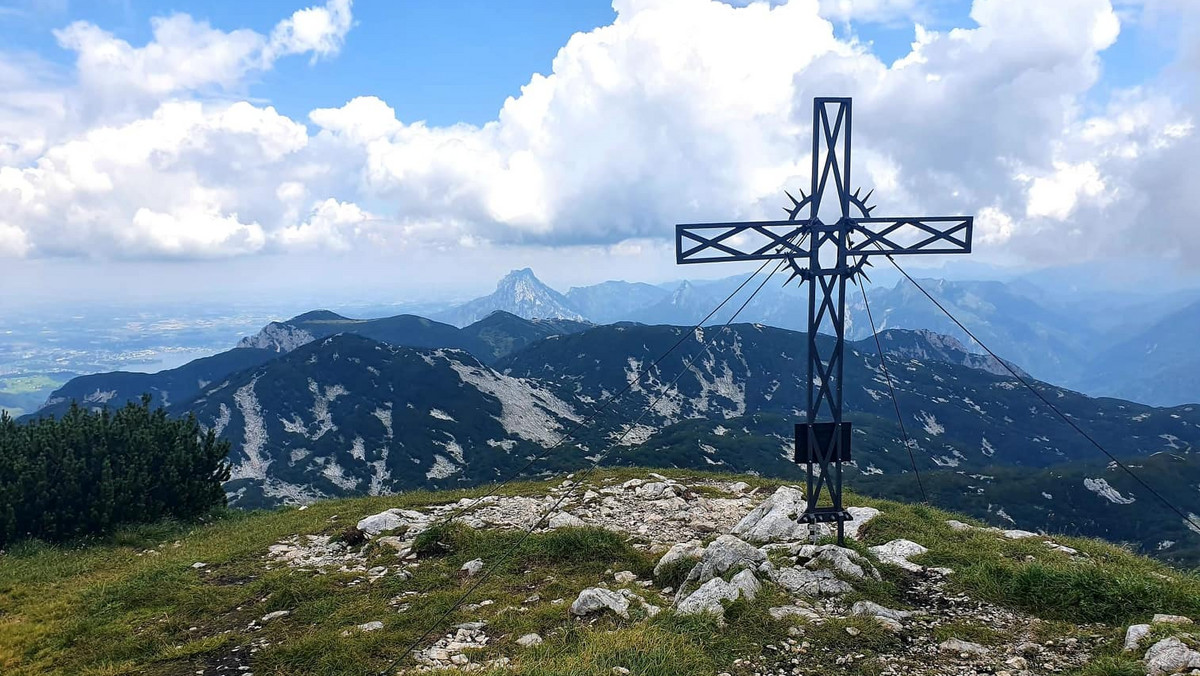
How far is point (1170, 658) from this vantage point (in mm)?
7668

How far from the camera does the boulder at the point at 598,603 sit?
11055mm

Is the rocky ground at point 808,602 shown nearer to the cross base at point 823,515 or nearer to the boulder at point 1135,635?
the boulder at point 1135,635

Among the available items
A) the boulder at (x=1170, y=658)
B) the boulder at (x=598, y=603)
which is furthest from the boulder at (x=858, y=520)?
the boulder at (x=598, y=603)

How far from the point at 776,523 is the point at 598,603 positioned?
7.37 metres

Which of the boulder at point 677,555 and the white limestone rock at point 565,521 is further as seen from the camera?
the white limestone rock at point 565,521

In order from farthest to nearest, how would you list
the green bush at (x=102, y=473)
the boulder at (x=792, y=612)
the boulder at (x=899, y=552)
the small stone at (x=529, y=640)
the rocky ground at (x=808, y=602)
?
the green bush at (x=102, y=473) < the boulder at (x=899, y=552) < the boulder at (x=792, y=612) < the small stone at (x=529, y=640) < the rocky ground at (x=808, y=602)

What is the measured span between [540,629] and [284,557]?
Result: 10.6 m

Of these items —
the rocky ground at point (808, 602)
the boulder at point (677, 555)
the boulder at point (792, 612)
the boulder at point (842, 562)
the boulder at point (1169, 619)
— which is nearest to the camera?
the rocky ground at point (808, 602)

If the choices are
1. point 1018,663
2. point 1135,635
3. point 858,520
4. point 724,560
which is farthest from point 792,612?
point 858,520

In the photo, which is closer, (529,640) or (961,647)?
(961,647)

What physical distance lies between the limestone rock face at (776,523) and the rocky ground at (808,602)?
0.05 m

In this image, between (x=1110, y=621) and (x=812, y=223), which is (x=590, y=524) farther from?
(x=1110, y=621)

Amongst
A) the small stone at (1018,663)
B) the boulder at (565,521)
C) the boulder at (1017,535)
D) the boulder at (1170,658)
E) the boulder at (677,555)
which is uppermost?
the boulder at (1170,658)

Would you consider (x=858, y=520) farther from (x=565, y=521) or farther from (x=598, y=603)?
(x=598, y=603)
